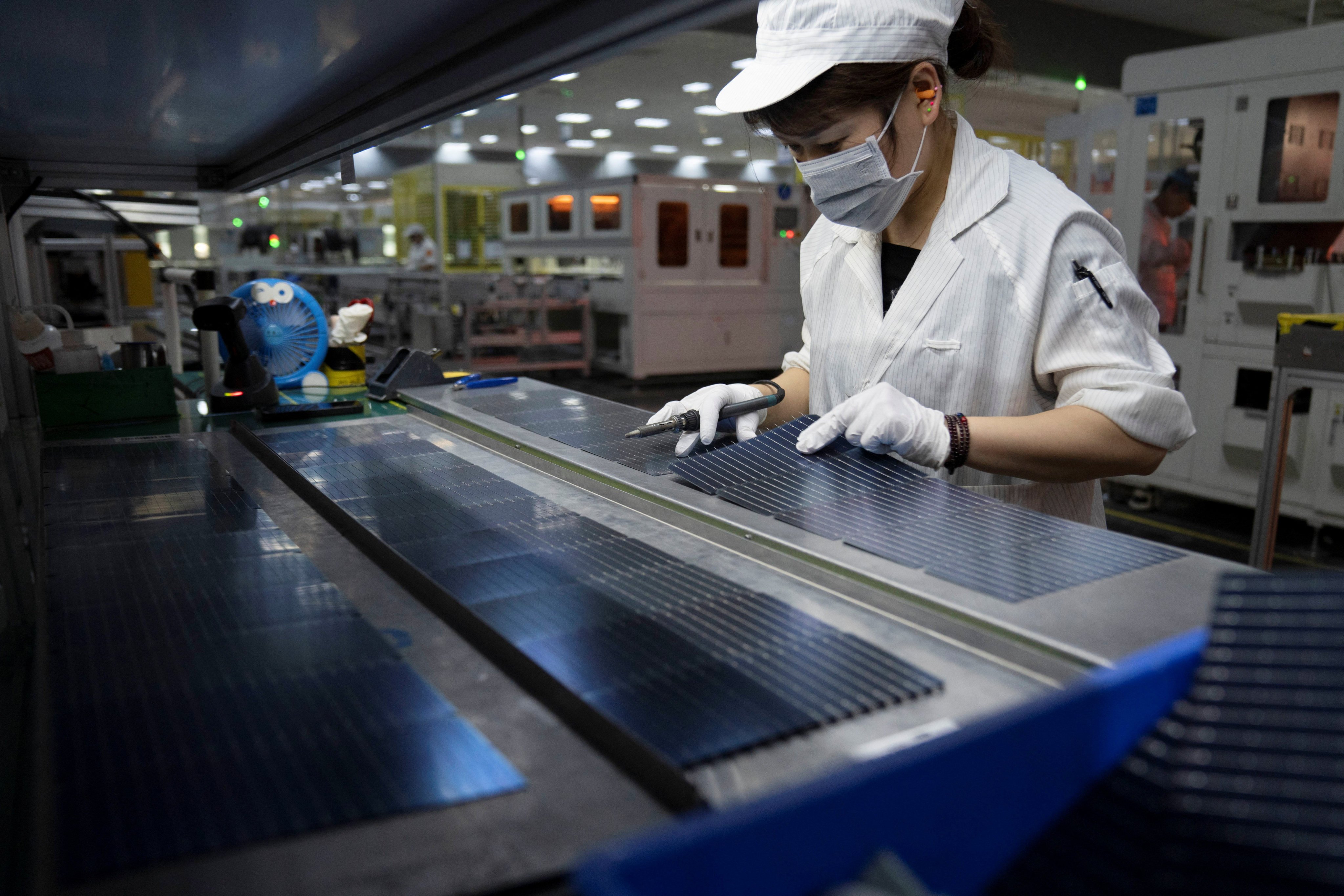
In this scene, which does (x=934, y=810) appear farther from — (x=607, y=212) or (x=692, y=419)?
(x=607, y=212)

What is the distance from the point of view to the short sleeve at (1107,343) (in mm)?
1369

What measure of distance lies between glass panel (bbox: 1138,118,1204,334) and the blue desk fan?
4161mm

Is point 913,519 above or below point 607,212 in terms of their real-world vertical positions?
below

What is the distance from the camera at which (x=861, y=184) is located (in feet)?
4.82

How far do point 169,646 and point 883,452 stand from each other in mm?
983

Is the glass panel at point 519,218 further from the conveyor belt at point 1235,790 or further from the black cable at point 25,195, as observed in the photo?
the conveyor belt at point 1235,790

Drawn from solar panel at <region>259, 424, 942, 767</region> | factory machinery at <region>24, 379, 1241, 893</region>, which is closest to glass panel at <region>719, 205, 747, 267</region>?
factory machinery at <region>24, 379, 1241, 893</region>

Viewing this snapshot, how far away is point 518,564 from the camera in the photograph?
104 cm

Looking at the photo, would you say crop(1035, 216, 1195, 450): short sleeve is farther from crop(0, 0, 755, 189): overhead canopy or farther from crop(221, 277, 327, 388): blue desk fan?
crop(221, 277, 327, 388): blue desk fan

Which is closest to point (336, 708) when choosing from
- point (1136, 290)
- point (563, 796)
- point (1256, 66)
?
point (563, 796)

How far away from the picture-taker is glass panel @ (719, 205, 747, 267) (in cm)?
872

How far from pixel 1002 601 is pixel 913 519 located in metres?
0.26

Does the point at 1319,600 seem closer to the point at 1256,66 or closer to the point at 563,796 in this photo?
the point at 563,796

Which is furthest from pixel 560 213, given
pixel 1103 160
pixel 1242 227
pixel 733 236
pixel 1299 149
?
pixel 1299 149
